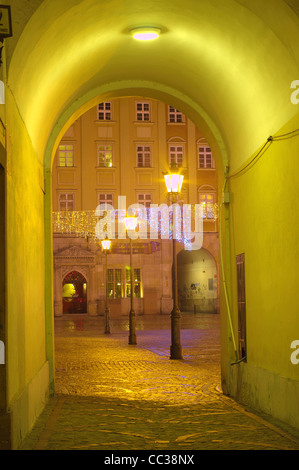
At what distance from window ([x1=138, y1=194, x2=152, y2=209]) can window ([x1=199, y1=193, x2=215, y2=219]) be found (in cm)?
353

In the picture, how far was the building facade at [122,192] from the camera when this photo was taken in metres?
45.8

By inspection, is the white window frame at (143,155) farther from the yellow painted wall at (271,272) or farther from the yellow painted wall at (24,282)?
the yellow painted wall at (24,282)

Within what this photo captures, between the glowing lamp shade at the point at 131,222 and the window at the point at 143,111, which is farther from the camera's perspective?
the window at the point at 143,111

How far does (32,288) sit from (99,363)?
8.47 metres

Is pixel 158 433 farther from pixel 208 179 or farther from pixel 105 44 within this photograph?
pixel 208 179

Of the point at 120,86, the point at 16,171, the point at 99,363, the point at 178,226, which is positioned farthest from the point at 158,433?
the point at 178,226

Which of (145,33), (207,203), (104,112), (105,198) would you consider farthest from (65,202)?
(145,33)

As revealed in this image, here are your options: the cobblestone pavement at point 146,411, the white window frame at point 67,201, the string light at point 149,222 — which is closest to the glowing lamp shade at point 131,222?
the cobblestone pavement at point 146,411

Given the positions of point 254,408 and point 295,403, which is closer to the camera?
point 295,403

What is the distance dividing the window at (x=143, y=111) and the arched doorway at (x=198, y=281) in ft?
33.2

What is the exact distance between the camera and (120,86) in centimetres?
1240

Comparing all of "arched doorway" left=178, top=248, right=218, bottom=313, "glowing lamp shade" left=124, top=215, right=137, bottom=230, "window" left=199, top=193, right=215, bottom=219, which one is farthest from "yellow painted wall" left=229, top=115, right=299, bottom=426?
"arched doorway" left=178, top=248, right=218, bottom=313

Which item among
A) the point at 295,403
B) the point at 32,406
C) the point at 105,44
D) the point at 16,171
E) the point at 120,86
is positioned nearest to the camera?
the point at 16,171

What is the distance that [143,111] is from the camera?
156 feet
